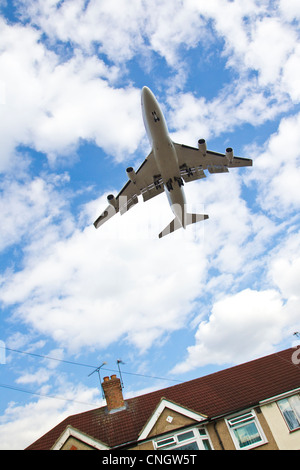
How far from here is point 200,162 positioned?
24.7 metres

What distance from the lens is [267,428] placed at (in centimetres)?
1620

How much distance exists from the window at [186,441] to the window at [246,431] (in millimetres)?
1518

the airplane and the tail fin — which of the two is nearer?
the airplane

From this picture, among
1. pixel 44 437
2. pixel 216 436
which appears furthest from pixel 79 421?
pixel 216 436

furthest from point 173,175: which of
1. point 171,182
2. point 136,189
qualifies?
point 136,189

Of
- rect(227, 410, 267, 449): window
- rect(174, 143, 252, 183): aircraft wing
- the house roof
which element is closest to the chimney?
the house roof

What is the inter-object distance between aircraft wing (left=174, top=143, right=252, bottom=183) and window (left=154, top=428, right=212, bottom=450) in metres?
18.1

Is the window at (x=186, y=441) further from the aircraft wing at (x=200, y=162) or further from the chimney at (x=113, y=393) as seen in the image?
Answer: the aircraft wing at (x=200, y=162)

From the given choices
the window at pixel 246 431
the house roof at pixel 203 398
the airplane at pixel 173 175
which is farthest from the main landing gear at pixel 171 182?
the window at pixel 246 431

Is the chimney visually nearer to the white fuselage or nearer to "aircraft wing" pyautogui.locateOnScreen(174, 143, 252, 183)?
the white fuselage

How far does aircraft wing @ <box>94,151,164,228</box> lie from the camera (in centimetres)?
2406

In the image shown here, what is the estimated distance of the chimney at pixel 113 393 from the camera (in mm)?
19078
